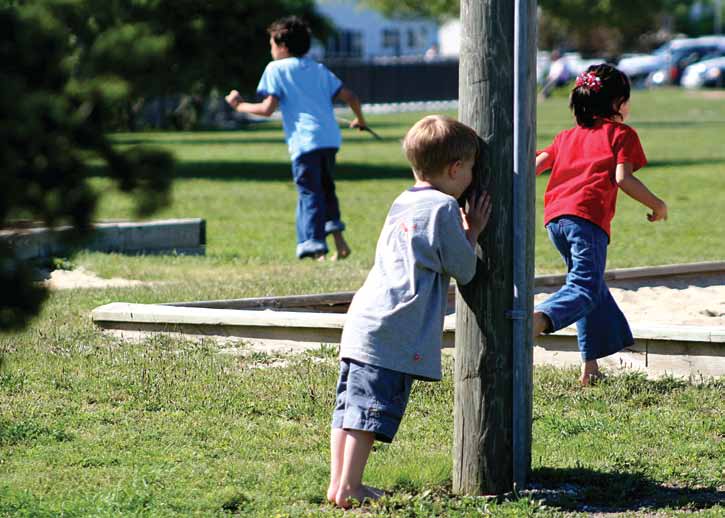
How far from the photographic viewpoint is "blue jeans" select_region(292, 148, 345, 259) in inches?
407

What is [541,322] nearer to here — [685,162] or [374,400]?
[374,400]

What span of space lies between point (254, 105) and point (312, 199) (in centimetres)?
93

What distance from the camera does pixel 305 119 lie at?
10375 mm

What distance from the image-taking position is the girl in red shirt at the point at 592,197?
593 cm

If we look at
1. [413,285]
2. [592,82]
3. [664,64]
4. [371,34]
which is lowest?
[664,64]

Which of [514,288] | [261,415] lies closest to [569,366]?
[261,415]

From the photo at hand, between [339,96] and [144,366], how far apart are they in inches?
194

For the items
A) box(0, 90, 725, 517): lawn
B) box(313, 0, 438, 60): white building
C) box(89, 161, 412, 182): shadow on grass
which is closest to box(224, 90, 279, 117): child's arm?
box(0, 90, 725, 517): lawn

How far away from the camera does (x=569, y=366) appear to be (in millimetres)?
6410

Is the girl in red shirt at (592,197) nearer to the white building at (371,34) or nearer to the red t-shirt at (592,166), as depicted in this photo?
the red t-shirt at (592,166)

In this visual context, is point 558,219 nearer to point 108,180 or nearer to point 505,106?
point 505,106

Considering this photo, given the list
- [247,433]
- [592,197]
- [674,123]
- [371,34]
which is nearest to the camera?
[247,433]

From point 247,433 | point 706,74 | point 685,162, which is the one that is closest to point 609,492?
point 247,433

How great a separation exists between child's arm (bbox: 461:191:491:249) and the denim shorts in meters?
0.52
